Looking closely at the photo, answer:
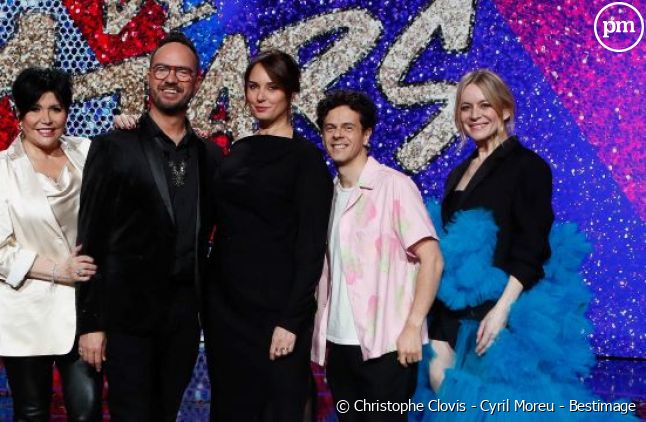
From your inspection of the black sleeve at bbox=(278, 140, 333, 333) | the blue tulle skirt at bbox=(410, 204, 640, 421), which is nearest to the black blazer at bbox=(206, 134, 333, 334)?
the black sleeve at bbox=(278, 140, 333, 333)

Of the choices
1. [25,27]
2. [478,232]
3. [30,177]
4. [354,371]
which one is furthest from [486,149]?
[25,27]

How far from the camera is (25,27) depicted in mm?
4844

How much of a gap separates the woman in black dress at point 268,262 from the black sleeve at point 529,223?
1.73ft

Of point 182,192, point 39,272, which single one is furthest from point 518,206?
point 39,272

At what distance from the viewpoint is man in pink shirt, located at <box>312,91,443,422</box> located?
237cm

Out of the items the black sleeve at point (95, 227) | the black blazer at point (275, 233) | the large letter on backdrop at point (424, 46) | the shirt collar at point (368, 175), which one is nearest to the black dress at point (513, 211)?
the shirt collar at point (368, 175)

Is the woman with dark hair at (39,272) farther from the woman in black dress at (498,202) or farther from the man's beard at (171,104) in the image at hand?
the woman in black dress at (498,202)

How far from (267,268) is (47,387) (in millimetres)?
758

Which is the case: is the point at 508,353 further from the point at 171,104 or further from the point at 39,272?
the point at 39,272

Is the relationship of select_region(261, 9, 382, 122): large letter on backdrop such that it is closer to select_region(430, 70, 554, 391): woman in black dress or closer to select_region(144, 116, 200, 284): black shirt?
select_region(430, 70, 554, 391): woman in black dress

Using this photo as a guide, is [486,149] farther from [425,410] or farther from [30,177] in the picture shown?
[30,177]

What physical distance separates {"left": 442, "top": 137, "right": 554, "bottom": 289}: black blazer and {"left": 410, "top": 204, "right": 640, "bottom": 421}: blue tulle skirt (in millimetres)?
35

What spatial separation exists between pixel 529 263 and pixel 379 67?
2.51 meters

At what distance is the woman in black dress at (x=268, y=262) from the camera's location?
7.65 feet
